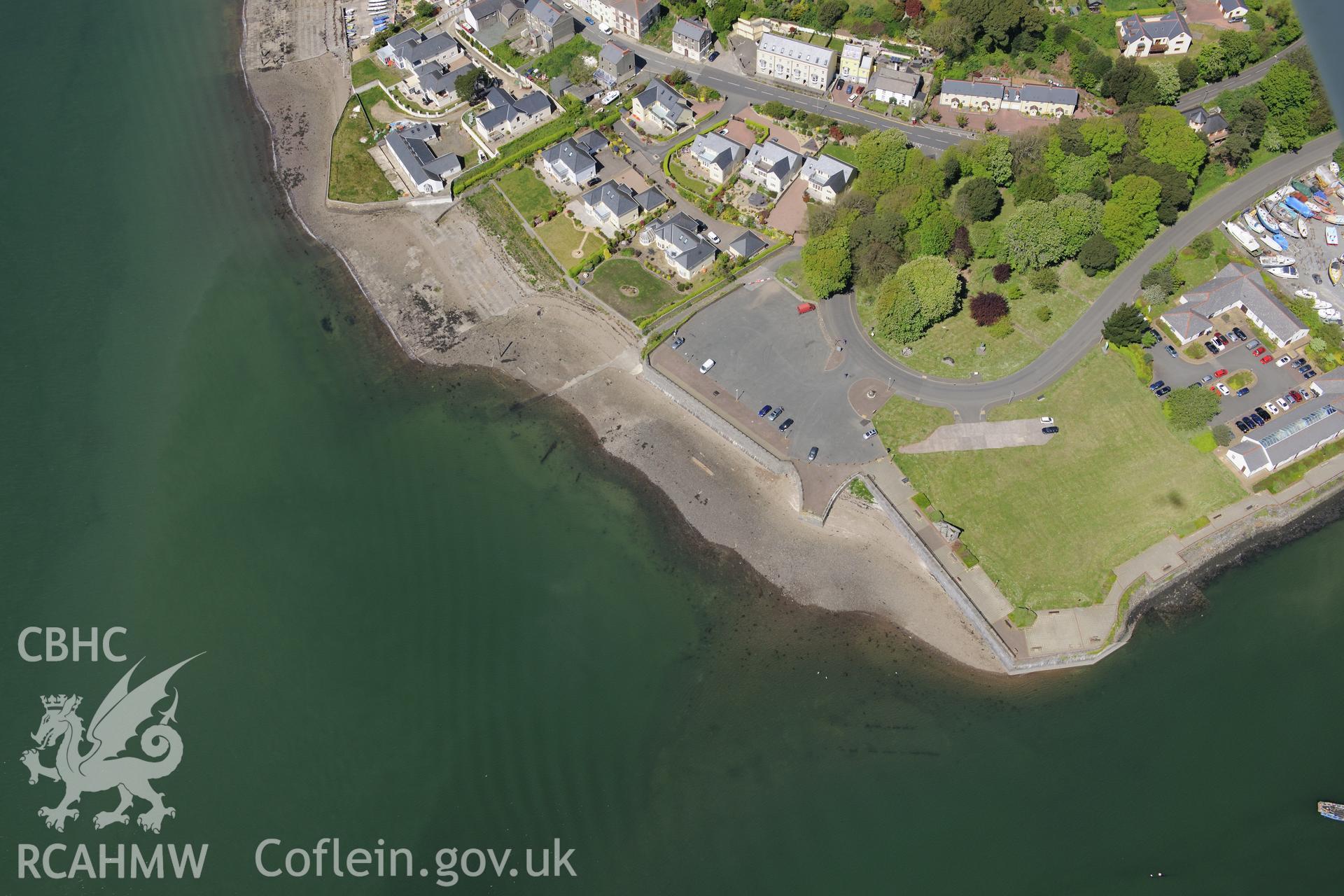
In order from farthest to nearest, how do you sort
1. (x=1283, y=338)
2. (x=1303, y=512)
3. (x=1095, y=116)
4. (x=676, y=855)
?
(x=1095, y=116) → (x=1283, y=338) → (x=1303, y=512) → (x=676, y=855)

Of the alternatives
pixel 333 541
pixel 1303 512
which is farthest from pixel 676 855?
pixel 1303 512

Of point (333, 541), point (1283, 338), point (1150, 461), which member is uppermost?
point (1283, 338)

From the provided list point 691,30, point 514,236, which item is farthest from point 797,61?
point 514,236

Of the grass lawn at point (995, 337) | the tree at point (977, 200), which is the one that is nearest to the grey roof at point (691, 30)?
the tree at point (977, 200)

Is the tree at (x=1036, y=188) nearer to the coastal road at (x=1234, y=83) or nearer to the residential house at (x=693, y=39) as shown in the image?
the coastal road at (x=1234, y=83)

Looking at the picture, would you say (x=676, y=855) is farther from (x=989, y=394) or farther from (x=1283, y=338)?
(x=1283, y=338)

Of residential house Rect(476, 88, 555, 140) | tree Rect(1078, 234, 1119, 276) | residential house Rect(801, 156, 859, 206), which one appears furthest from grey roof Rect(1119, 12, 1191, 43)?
residential house Rect(476, 88, 555, 140)

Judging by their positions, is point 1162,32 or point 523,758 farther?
point 1162,32
